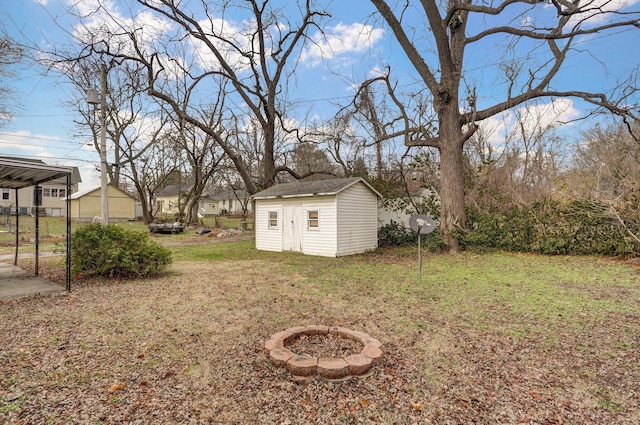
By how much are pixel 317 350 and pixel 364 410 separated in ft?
3.12

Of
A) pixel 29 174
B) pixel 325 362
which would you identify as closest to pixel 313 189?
pixel 29 174

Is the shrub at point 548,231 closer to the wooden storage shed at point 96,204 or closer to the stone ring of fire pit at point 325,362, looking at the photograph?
the stone ring of fire pit at point 325,362

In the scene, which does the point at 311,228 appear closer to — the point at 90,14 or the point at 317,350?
the point at 317,350

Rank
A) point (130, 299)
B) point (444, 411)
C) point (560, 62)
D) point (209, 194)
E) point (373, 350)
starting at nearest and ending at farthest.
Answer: point (444, 411)
point (373, 350)
point (130, 299)
point (560, 62)
point (209, 194)

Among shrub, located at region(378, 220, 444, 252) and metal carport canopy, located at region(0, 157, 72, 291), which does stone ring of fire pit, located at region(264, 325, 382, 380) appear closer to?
metal carport canopy, located at region(0, 157, 72, 291)

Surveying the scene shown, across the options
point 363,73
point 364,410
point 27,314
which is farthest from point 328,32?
point 364,410

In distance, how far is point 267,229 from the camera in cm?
1255

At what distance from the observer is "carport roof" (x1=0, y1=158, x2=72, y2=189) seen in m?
5.01

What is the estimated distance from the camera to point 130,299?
17.3 ft

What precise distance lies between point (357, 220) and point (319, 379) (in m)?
9.08

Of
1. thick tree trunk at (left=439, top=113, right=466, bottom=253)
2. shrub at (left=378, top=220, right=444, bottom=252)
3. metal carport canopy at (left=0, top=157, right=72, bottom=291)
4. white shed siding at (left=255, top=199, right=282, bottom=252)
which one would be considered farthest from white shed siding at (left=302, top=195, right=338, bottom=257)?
metal carport canopy at (left=0, top=157, right=72, bottom=291)

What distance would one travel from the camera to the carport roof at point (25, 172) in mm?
5008

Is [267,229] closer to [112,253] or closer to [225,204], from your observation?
[112,253]

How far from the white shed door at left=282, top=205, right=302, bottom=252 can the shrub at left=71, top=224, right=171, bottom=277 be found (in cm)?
514
